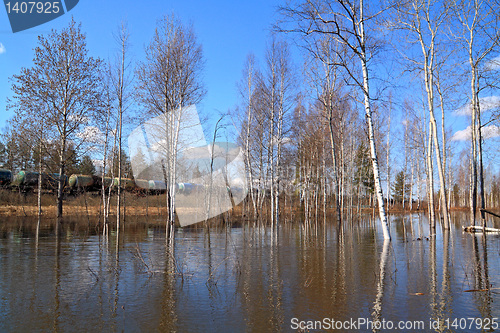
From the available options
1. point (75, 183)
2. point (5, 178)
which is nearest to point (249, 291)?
point (5, 178)

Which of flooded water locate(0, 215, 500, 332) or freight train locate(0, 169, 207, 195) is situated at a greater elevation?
freight train locate(0, 169, 207, 195)

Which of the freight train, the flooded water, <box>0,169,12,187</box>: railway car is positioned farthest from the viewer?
<box>0,169,12,187</box>: railway car

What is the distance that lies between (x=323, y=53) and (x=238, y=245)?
1472 cm

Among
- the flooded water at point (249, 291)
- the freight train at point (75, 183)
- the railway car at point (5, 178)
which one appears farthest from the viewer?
the railway car at point (5, 178)

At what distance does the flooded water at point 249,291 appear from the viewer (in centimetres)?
440

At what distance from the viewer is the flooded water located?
4.40m

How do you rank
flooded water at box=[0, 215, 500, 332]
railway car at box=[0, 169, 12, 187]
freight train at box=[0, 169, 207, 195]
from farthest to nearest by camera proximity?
railway car at box=[0, 169, 12, 187] < freight train at box=[0, 169, 207, 195] < flooded water at box=[0, 215, 500, 332]

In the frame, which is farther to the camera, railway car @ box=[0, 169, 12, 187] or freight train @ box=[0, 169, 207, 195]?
railway car @ box=[0, 169, 12, 187]

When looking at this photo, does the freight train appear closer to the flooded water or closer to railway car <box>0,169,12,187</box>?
railway car <box>0,169,12,187</box>

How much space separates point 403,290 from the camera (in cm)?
584

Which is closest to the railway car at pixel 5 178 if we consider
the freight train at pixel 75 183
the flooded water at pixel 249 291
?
the freight train at pixel 75 183

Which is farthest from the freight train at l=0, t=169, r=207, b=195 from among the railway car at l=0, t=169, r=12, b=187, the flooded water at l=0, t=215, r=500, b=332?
the flooded water at l=0, t=215, r=500, b=332

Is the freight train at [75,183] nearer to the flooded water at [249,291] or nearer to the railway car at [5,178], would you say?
the railway car at [5,178]

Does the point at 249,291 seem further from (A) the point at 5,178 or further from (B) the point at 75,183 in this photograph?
(B) the point at 75,183
